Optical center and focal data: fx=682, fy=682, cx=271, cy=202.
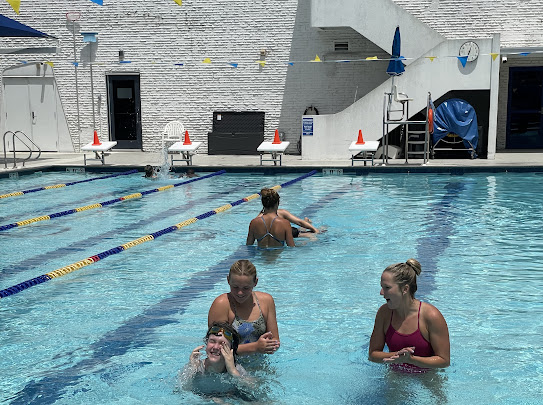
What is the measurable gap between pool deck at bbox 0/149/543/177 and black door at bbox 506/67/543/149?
2.73ft

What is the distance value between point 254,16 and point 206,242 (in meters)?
12.9

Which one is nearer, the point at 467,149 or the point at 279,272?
the point at 279,272

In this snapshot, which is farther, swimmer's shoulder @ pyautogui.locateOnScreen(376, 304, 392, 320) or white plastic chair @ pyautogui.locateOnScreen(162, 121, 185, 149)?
white plastic chair @ pyautogui.locateOnScreen(162, 121, 185, 149)

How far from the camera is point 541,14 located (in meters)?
19.4

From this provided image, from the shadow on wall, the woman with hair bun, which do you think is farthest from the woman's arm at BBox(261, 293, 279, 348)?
the shadow on wall

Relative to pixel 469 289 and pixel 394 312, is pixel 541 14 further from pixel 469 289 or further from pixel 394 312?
pixel 394 312

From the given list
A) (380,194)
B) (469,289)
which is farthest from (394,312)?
(380,194)

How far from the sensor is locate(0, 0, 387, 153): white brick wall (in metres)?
20.4

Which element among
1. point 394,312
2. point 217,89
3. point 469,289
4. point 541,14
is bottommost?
point 469,289

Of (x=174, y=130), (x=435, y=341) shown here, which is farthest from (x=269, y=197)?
(x=174, y=130)

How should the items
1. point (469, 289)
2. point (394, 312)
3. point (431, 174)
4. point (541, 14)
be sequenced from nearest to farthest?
point (394, 312), point (469, 289), point (431, 174), point (541, 14)

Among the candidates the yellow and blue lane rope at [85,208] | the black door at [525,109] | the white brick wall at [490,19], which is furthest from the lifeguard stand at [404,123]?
the yellow and blue lane rope at [85,208]

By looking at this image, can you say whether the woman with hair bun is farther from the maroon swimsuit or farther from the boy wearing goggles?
the boy wearing goggles

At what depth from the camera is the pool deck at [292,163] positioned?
16172 mm
